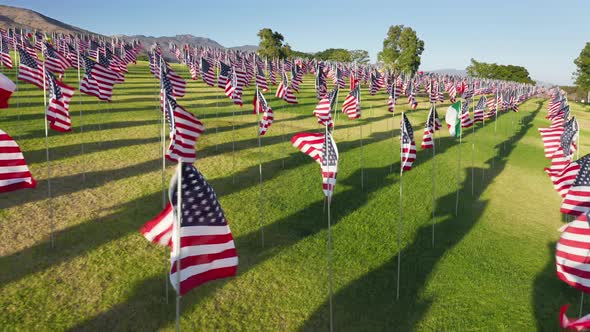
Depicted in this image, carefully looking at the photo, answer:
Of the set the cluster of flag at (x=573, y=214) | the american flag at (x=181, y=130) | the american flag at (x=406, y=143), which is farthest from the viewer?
the american flag at (x=406, y=143)

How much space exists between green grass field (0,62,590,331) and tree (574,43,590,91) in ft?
257

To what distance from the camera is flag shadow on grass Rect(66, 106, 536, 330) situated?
29.7 feet

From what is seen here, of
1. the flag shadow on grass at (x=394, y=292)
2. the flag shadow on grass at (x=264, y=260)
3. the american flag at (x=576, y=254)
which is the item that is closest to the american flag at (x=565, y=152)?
the flag shadow on grass at (x=394, y=292)

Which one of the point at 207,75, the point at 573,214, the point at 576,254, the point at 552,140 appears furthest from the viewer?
the point at 207,75

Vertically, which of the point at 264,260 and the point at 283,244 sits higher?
the point at 283,244

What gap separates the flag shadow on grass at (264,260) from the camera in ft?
29.7

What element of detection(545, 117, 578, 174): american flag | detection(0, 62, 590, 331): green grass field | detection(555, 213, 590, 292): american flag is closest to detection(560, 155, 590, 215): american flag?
detection(0, 62, 590, 331): green grass field

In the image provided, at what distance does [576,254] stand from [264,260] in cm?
796

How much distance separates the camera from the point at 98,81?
66.8 feet

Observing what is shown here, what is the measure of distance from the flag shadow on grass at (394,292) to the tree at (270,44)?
8041 cm

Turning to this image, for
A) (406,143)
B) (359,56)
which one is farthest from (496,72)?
(406,143)

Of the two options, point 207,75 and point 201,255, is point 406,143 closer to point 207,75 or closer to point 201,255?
point 201,255

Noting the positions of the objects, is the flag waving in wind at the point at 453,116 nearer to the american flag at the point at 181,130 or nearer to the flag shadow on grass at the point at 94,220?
the flag shadow on grass at the point at 94,220

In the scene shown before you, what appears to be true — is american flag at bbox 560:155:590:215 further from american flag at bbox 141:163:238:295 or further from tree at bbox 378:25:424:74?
tree at bbox 378:25:424:74
